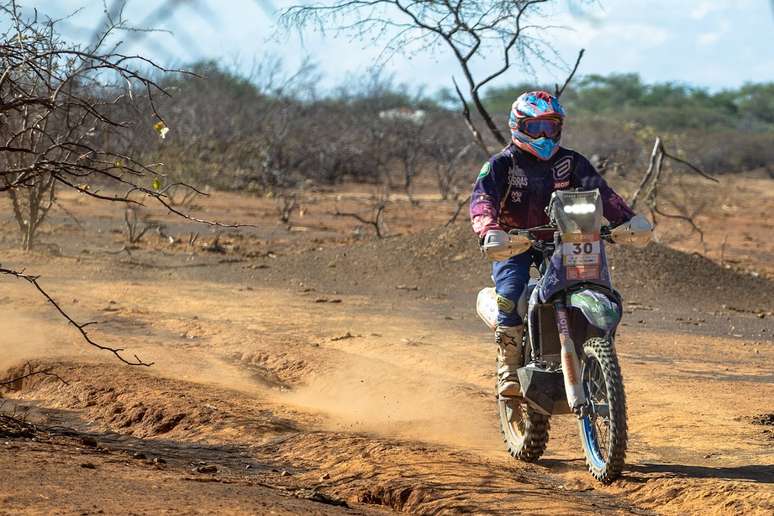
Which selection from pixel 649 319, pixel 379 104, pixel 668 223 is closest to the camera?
pixel 649 319

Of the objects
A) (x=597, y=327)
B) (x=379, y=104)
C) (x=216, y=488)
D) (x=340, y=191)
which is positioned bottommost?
(x=216, y=488)

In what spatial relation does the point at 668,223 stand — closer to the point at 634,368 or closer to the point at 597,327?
the point at 634,368

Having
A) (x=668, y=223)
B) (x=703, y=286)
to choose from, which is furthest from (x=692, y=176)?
(x=703, y=286)

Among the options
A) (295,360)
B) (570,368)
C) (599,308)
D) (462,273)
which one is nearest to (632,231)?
(599,308)

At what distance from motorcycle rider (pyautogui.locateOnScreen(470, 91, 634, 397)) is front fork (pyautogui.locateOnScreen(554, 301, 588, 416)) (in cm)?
38

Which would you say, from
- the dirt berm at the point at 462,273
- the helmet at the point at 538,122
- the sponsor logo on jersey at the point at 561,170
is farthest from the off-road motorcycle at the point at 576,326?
the dirt berm at the point at 462,273

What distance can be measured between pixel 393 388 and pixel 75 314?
3675 mm

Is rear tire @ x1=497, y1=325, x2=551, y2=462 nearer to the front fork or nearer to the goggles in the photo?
the front fork

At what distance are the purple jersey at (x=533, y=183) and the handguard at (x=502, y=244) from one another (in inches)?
14.7

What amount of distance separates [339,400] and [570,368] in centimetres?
269

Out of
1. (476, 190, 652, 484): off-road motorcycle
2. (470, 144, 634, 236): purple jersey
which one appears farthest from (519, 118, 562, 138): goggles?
(476, 190, 652, 484): off-road motorcycle

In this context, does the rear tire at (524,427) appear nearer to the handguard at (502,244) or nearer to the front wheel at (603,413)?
the front wheel at (603,413)

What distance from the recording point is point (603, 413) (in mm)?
5398

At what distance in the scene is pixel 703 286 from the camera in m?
13.6
